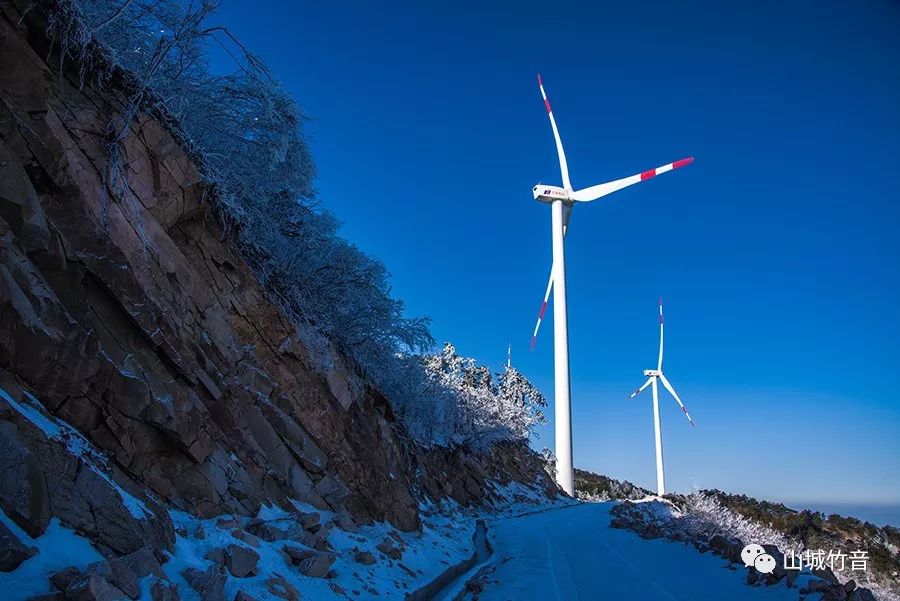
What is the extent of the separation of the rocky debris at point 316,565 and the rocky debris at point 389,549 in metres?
2.85

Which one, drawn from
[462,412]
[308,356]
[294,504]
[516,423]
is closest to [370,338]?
[308,356]

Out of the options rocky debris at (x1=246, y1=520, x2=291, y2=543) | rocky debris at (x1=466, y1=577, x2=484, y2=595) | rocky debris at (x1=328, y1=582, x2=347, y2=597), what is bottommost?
rocky debris at (x1=466, y1=577, x2=484, y2=595)

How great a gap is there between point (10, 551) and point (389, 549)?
780cm

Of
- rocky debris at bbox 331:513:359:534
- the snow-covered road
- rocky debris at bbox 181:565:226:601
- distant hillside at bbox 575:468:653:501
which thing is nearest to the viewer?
rocky debris at bbox 181:565:226:601

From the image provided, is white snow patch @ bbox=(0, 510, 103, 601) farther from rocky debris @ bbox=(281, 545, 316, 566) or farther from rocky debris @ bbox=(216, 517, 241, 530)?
rocky debris @ bbox=(281, 545, 316, 566)

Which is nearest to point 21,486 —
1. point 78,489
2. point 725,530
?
point 78,489

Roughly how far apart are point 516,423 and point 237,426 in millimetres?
40562

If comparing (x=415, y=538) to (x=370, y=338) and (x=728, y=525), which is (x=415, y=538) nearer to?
(x=370, y=338)

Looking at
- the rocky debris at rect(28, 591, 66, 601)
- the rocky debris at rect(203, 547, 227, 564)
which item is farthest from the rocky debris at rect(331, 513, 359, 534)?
the rocky debris at rect(28, 591, 66, 601)

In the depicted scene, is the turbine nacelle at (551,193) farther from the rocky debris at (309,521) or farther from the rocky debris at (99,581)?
the rocky debris at (99,581)

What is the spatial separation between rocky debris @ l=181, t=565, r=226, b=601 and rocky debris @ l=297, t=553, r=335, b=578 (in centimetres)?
204

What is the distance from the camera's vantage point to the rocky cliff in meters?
5.38

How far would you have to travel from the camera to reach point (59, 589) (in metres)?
4.26

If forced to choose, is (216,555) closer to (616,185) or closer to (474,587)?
(474,587)
